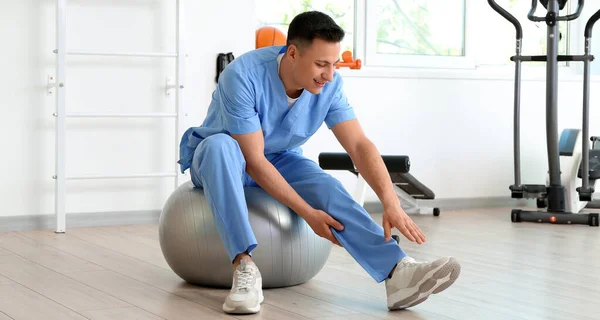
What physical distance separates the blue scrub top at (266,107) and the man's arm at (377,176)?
5cm

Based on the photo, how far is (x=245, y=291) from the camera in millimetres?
2318

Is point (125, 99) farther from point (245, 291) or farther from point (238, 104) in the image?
point (245, 291)

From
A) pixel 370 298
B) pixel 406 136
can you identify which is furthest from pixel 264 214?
pixel 406 136

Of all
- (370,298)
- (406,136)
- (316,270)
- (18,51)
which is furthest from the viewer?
(406,136)

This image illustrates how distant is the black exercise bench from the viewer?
3852 mm

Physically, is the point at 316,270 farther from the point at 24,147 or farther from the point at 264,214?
the point at 24,147

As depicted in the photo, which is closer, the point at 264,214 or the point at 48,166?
the point at 264,214

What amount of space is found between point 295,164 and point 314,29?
19.4 inches

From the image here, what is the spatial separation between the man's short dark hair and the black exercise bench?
1.46 m

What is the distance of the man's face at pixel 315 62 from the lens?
2395 mm

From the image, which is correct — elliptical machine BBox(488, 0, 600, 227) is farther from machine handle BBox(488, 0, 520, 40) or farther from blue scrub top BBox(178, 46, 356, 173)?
blue scrub top BBox(178, 46, 356, 173)

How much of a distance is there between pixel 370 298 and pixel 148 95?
2120 millimetres

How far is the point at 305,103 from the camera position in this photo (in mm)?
2617

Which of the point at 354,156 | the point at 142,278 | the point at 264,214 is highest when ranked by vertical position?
the point at 354,156
